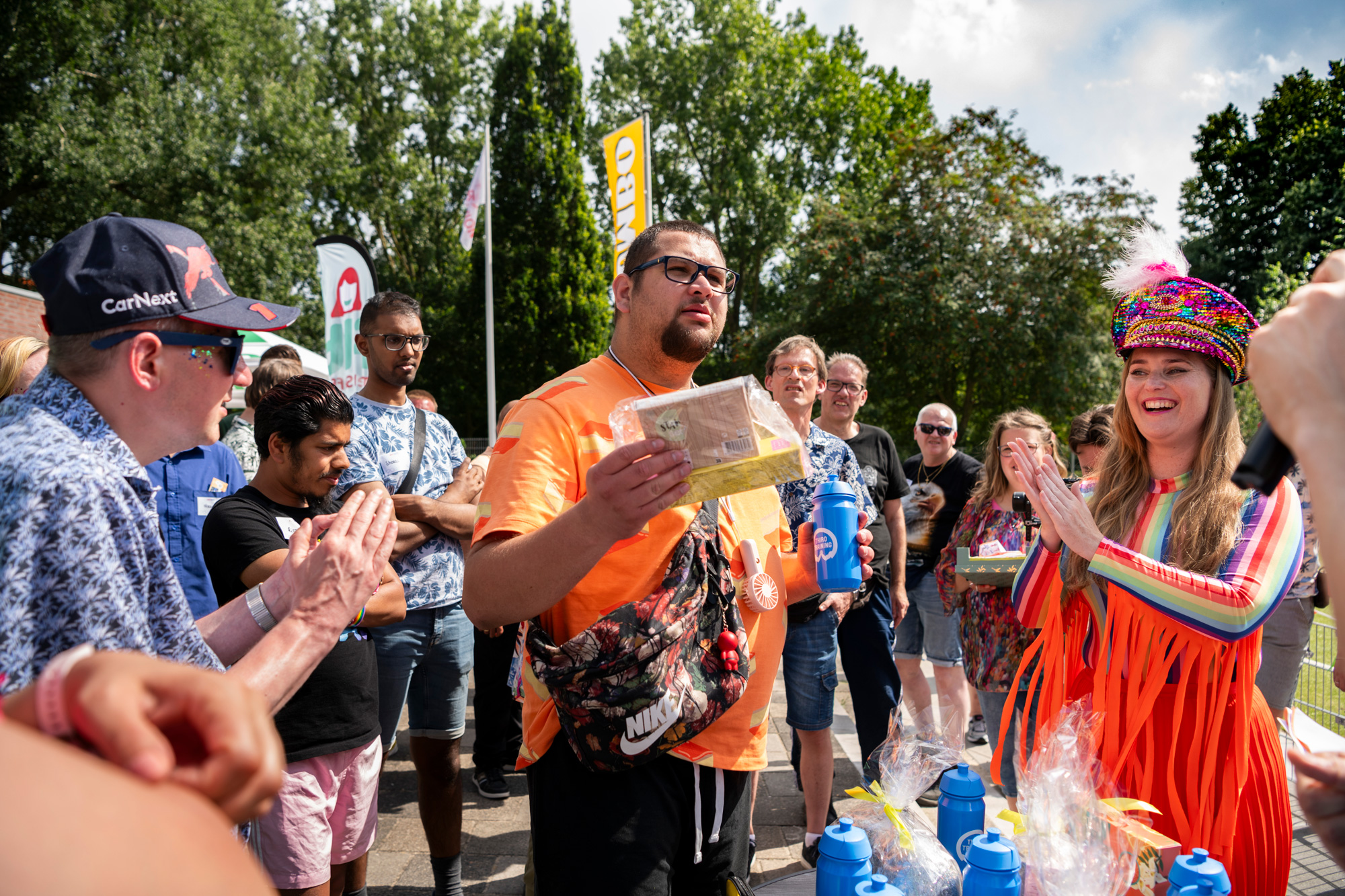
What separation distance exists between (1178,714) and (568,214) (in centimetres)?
2222

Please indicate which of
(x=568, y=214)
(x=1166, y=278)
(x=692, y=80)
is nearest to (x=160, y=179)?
(x=568, y=214)

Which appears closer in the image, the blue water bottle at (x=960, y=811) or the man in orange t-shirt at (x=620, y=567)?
the man in orange t-shirt at (x=620, y=567)

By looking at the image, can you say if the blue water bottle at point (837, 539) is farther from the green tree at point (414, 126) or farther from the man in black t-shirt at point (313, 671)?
the green tree at point (414, 126)

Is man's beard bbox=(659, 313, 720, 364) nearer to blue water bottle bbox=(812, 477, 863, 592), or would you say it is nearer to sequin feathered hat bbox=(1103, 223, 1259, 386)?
blue water bottle bbox=(812, 477, 863, 592)

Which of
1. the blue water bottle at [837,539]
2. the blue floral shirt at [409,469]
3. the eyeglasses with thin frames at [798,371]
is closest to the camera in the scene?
the blue water bottle at [837,539]

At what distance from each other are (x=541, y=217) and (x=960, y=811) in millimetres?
22375

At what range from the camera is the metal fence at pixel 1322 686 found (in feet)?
16.5

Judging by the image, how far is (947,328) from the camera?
1723cm

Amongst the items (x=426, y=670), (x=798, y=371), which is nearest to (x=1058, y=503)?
(x=798, y=371)

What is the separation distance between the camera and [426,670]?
11.1 feet

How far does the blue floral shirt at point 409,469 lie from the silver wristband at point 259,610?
1505 millimetres

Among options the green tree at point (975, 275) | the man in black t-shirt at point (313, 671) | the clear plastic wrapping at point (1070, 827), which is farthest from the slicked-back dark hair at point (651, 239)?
the green tree at point (975, 275)

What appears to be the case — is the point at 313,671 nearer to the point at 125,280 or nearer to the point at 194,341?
the point at 194,341

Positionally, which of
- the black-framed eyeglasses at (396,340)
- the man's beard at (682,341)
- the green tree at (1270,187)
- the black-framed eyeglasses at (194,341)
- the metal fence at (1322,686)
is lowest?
the metal fence at (1322,686)
